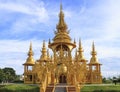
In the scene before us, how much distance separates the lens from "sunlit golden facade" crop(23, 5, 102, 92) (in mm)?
33625

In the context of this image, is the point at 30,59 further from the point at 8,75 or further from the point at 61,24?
the point at 8,75

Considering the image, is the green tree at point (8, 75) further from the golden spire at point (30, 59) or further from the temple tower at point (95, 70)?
the temple tower at point (95, 70)

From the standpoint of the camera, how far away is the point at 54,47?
143 feet

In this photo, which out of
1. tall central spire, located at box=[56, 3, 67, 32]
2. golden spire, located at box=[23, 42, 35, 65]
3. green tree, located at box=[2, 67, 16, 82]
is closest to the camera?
tall central spire, located at box=[56, 3, 67, 32]

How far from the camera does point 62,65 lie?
39438 mm

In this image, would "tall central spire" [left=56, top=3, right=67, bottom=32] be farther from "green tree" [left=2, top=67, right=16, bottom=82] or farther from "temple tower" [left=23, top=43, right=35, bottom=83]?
"green tree" [left=2, top=67, right=16, bottom=82]

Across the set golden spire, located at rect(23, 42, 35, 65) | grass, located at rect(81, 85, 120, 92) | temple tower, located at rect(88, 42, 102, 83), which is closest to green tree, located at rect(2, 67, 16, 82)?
golden spire, located at rect(23, 42, 35, 65)

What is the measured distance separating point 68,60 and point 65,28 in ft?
32.4

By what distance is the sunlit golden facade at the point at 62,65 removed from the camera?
3362cm

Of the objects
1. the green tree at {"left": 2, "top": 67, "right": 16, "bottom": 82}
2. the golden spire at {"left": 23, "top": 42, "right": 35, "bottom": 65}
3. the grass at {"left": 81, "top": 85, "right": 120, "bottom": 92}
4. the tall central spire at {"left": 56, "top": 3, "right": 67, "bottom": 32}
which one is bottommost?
the grass at {"left": 81, "top": 85, "right": 120, "bottom": 92}

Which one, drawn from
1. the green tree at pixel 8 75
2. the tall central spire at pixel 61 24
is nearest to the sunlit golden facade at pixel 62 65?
the tall central spire at pixel 61 24

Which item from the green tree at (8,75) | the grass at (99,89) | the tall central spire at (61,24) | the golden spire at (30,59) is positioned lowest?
the grass at (99,89)

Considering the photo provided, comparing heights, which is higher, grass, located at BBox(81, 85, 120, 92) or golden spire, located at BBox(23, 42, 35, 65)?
golden spire, located at BBox(23, 42, 35, 65)

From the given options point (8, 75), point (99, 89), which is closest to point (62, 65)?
point (99, 89)
